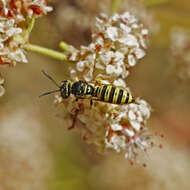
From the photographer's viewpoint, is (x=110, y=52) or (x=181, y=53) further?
(x=181, y=53)

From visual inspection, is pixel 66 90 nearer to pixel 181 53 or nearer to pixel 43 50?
pixel 43 50

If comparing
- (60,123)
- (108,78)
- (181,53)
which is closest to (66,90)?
(108,78)

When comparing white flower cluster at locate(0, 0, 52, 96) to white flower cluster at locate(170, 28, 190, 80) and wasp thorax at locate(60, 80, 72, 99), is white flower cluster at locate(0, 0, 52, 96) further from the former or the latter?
white flower cluster at locate(170, 28, 190, 80)

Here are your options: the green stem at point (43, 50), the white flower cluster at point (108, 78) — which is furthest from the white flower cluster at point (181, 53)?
the green stem at point (43, 50)

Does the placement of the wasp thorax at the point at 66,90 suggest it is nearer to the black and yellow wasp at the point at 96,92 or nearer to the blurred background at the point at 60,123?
the black and yellow wasp at the point at 96,92

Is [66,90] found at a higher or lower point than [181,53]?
lower

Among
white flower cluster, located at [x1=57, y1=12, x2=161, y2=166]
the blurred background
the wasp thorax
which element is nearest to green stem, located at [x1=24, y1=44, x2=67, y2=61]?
white flower cluster, located at [x1=57, y1=12, x2=161, y2=166]

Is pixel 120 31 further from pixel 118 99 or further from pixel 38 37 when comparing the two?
pixel 38 37

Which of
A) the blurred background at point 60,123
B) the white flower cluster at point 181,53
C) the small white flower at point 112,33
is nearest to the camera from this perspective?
the small white flower at point 112,33

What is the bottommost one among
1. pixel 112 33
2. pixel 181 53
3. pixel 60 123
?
pixel 60 123
